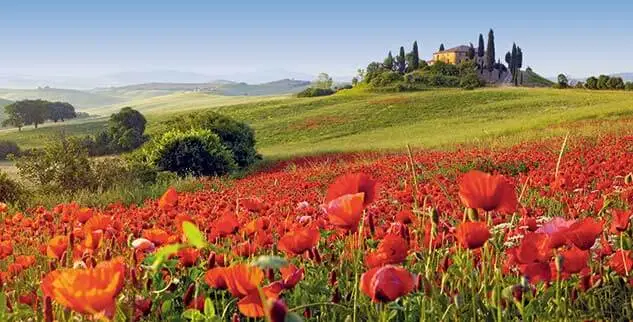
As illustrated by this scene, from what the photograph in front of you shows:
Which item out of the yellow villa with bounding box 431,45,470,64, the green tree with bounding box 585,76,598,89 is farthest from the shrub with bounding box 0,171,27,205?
the yellow villa with bounding box 431,45,470,64

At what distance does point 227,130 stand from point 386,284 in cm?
2935

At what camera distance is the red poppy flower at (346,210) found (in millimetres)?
2029

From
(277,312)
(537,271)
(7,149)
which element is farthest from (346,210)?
(7,149)

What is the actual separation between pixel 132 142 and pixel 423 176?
55.9m

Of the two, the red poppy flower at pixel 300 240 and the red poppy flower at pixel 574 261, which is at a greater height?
the red poppy flower at pixel 300 240

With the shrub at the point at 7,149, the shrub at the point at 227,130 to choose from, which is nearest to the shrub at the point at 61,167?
the shrub at the point at 227,130

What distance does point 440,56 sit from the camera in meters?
177

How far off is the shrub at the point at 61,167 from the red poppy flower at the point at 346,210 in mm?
18293

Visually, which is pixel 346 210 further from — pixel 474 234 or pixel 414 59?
pixel 414 59

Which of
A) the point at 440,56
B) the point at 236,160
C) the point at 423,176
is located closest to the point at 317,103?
the point at 236,160

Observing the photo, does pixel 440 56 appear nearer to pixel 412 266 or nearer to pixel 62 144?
pixel 62 144

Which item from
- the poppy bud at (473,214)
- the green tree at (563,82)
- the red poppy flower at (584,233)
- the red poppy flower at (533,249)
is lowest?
the green tree at (563,82)

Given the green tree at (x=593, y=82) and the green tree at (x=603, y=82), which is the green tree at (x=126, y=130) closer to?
the green tree at (x=593, y=82)

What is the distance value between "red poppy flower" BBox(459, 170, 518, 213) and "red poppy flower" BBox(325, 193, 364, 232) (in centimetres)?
35
